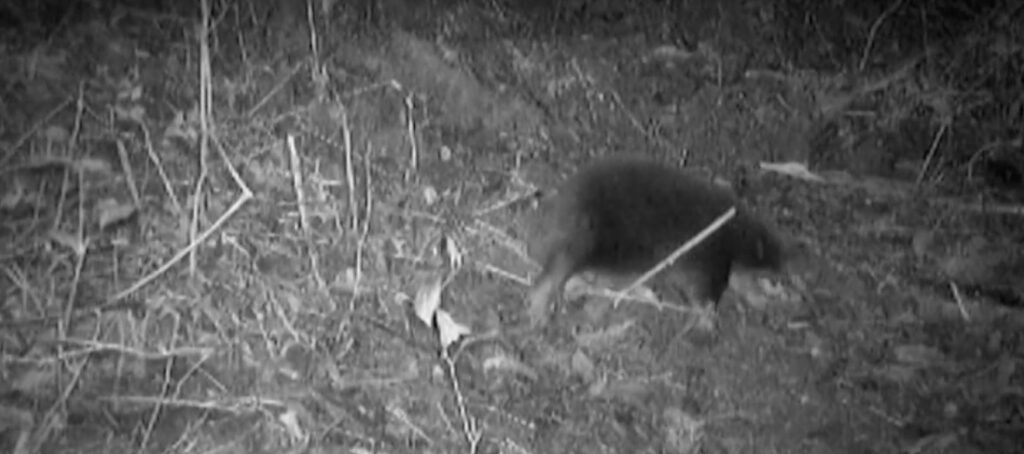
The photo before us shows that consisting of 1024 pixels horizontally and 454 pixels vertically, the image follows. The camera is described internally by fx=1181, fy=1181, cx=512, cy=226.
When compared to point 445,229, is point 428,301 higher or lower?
lower

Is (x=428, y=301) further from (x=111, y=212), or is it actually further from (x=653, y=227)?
(x=111, y=212)

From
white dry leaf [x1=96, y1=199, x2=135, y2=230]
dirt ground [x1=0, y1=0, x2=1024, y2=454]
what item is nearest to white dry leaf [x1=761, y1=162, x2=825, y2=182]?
dirt ground [x1=0, y1=0, x2=1024, y2=454]

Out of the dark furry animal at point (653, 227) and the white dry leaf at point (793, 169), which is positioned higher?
the white dry leaf at point (793, 169)

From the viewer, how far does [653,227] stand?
190cm

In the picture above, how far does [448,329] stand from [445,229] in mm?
164

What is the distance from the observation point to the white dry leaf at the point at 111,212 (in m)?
1.96

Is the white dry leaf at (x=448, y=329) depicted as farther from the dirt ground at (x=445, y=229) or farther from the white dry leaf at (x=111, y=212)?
the white dry leaf at (x=111, y=212)

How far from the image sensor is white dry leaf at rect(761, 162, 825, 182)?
189 centimetres

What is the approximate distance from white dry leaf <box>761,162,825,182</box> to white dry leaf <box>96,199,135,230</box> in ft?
3.43

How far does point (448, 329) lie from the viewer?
6.32 feet

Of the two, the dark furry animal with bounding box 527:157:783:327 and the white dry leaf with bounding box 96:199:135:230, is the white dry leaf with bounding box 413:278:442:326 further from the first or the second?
the white dry leaf with bounding box 96:199:135:230

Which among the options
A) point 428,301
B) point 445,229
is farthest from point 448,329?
point 445,229

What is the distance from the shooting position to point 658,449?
1893 mm

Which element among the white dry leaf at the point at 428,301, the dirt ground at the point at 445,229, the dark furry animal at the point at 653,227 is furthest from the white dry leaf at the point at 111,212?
the dark furry animal at the point at 653,227
